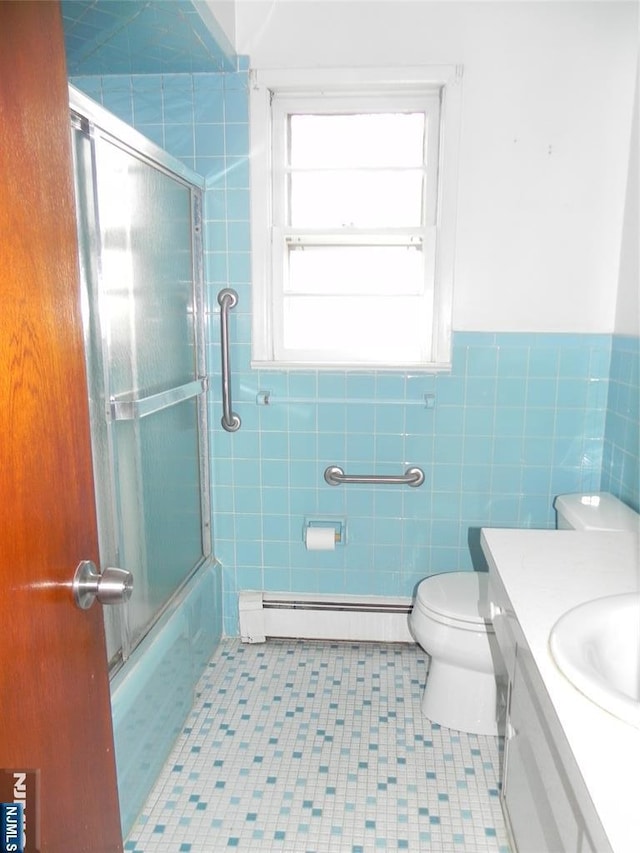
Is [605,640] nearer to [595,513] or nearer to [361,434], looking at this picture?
[595,513]

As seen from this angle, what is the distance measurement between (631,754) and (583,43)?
86.9 inches

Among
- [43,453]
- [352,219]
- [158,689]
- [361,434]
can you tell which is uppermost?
[352,219]

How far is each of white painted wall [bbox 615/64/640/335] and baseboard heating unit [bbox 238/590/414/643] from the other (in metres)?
1.34

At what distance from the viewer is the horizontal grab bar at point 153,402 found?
1.63 meters

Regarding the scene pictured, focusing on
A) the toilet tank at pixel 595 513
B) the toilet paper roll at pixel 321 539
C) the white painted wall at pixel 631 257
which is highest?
the white painted wall at pixel 631 257

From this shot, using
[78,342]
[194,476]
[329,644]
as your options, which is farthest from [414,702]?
[78,342]

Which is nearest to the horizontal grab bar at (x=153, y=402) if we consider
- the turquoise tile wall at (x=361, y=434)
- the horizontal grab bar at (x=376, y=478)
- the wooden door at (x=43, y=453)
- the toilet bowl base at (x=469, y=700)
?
the turquoise tile wall at (x=361, y=434)

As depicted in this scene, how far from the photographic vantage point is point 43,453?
771mm

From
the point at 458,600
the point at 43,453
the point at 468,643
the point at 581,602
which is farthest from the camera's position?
the point at 458,600

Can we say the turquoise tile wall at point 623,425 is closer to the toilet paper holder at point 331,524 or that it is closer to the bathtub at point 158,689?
the toilet paper holder at point 331,524

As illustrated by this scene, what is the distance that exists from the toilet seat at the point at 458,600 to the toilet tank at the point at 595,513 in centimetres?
36

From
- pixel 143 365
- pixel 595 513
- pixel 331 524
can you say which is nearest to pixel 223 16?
pixel 143 365

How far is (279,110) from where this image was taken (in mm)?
2303

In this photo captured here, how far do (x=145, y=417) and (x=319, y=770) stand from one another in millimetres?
1175
